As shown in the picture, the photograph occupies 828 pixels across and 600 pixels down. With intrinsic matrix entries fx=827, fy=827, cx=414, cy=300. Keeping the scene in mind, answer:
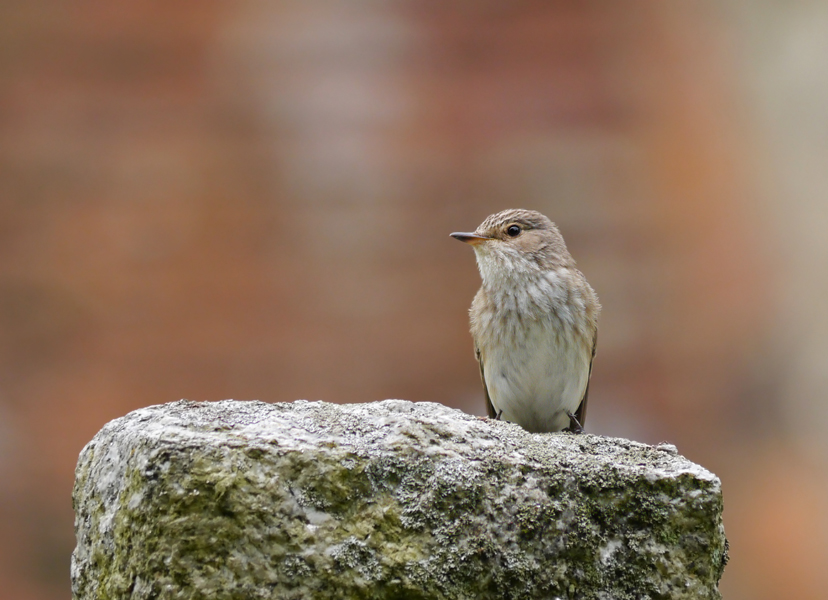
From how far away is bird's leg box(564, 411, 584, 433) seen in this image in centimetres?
349

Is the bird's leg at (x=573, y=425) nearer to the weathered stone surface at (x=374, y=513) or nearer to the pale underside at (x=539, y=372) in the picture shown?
the pale underside at (x=539, y=372)

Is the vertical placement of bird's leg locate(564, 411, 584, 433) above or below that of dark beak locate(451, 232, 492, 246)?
below

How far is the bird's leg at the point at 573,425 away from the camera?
3.49m

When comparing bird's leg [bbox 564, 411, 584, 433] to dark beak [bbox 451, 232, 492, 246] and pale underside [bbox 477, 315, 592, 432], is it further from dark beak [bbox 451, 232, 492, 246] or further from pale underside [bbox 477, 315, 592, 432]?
dark beak [bbox 451, 232, 492, 246]

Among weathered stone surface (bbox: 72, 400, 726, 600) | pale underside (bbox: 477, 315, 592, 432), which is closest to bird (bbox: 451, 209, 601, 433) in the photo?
pale underside (bbox: 477, 315, 592, 432)

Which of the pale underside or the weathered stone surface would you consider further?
the pale underside

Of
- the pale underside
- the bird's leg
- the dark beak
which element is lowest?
the bird's leg

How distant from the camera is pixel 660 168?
5.94 metres

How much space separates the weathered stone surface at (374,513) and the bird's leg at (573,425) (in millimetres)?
1561

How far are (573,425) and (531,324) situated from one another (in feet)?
1.78

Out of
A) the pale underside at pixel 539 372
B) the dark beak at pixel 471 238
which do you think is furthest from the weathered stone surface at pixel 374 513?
the dark beak at pixel 471 238

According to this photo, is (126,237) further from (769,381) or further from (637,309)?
(769,381)

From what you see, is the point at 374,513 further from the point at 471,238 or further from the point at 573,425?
the point at 573,425

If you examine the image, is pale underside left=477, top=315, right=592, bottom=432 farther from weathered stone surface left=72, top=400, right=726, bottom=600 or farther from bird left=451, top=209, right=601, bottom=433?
weathered stone surface left=72, top=400, right=726, bottom=600
